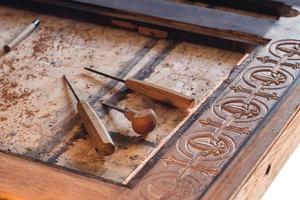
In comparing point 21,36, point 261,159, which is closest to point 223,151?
point 261,159

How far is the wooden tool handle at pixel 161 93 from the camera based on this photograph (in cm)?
162

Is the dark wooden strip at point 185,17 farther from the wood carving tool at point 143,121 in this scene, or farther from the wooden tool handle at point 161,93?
the wood carving tool at point 143,121

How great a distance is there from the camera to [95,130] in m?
1.51

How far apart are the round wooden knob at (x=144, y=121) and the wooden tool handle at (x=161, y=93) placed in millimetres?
127

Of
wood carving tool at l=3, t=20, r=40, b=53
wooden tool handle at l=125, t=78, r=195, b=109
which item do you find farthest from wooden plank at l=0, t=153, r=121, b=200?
wood carving tool at l=3, t=20, r=40, b=53

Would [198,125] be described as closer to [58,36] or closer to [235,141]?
[235,141]

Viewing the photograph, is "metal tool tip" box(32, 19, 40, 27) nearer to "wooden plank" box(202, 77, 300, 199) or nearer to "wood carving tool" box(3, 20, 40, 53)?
"wood carving tool" box(3, 20, 40, 53)

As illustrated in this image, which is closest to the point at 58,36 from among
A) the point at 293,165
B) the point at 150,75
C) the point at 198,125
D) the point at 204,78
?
the point at 150,75

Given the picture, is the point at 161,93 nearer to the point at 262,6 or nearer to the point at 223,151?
the point at 223,151

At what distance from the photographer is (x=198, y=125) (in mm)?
1548

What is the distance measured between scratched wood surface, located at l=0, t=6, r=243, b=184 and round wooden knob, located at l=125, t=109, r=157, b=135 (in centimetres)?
3

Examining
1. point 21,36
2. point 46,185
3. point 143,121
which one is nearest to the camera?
point 46,185

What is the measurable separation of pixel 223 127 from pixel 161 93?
192 millimetres

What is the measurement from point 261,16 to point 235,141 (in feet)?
2.15
